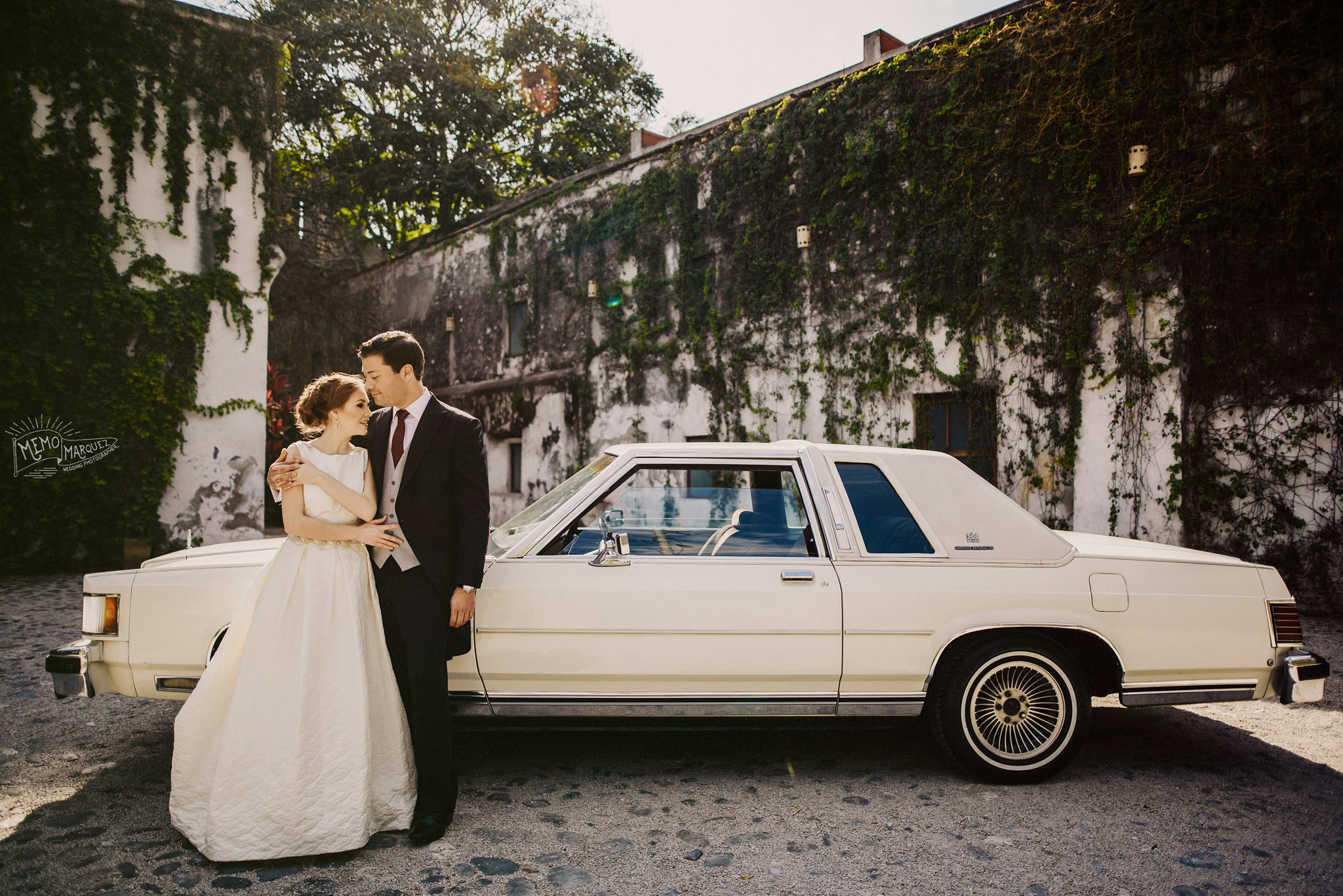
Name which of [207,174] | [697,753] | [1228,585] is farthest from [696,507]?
[207,174]

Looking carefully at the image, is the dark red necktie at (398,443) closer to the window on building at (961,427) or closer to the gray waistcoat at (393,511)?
the gray waistcoat at (393,511)

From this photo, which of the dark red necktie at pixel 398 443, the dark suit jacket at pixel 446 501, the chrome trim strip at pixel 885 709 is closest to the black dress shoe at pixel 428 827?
the dark suit jacket at pixel 446 501

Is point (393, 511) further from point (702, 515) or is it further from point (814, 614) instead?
point (814, 614)

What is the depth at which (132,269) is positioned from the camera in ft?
34.5

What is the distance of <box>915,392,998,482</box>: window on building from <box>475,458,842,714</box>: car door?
21.1 feet

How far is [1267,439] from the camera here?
8.02 metres

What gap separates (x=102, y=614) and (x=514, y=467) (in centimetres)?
1328

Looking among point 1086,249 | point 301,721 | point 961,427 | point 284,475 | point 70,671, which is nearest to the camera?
point 301,721

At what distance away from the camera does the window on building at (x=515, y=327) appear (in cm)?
1656

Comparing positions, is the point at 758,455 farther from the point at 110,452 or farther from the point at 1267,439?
the point at 110,452

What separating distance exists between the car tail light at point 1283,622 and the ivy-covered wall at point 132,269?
1148 cm

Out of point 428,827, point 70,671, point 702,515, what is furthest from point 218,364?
point 428,827

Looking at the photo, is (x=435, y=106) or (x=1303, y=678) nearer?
(x=1303, y=678)

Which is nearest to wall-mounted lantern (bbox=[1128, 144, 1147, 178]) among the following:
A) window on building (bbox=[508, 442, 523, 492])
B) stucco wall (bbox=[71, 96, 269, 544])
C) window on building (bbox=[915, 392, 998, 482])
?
window on building (bbox=[915, 392, 998, 482])
